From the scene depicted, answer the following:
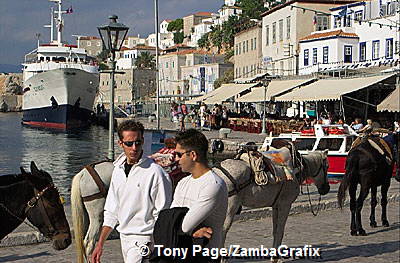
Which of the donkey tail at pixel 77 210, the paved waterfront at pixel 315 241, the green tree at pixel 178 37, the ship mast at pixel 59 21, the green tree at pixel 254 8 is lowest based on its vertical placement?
the paved waterfront at pixel 315 241

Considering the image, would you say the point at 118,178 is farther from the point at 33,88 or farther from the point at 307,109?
the point at 33,88

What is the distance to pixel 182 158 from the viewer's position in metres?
4.18

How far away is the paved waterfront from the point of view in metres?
8.00

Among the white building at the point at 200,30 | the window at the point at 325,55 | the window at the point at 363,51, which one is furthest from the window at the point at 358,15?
the white building at the point at 200,30

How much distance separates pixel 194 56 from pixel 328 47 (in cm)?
7106

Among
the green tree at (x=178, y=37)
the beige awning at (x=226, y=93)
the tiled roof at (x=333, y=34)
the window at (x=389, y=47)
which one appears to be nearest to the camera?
the window at (x=389, y=47)

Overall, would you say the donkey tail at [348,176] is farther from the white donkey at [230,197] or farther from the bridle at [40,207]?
the bridle at [40,207]

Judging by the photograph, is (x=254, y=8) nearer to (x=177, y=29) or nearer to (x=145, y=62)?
(x=145, y=62)

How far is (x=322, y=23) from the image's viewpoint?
4997 centimetres

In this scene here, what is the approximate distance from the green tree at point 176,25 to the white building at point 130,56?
1252cm

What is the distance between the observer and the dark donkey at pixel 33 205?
5562 mm

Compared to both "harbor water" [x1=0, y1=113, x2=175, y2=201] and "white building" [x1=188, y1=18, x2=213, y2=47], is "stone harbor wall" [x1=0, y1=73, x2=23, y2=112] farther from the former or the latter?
"harbor water" [x1=0, y1=113, x2=175, y2=201]

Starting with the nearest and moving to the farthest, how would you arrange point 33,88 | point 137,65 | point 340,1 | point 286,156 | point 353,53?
point 286,156
point 353,53
point 340,1
point 33,88
point 137,65

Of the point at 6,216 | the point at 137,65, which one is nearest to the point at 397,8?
the point at 6,216
